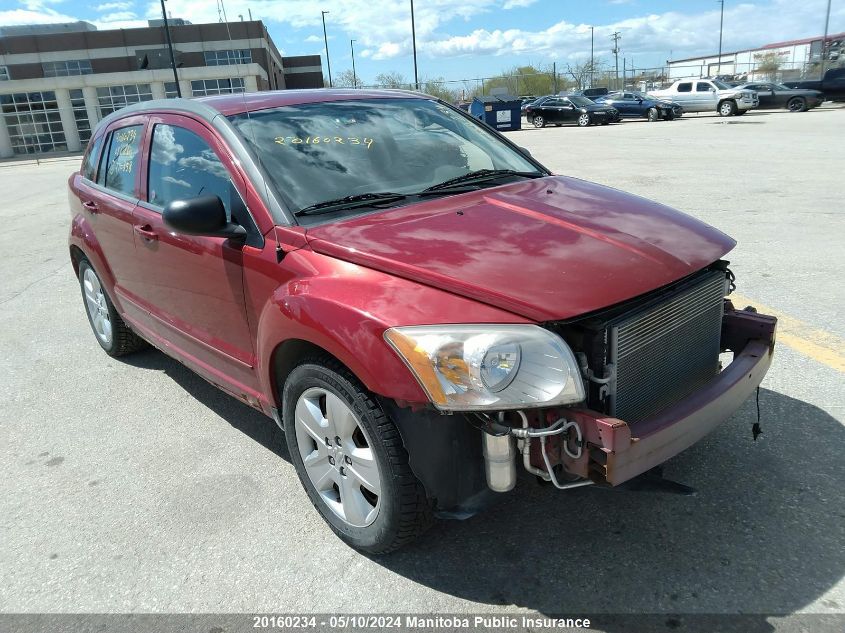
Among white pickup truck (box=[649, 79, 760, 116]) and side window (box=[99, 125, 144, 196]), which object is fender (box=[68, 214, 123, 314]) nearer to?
side window (box=[99, 125, 144, 196])

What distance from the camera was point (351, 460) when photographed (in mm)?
2576

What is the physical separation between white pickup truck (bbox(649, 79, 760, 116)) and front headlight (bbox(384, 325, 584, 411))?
32.6 m

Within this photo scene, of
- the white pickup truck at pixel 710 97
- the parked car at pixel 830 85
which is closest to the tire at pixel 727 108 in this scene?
the white pickup truck at pixel 710 97

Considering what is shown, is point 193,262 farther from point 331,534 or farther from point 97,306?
point 97,306

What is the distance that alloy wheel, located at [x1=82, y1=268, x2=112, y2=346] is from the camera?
16.2ft

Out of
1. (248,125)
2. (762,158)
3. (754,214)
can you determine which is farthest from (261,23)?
(248,125)

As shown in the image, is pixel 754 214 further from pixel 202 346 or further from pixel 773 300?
pixel 202 346

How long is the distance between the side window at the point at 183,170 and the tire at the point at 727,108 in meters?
31.8

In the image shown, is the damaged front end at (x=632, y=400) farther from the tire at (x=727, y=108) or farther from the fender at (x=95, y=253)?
the tire at (x=727, y=108)

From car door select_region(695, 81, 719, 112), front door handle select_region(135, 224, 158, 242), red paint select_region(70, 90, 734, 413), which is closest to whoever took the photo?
red paint select_region(70, 90, 734, 413)

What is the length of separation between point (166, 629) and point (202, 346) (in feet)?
4.89

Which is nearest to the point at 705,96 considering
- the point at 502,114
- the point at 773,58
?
the point at 502,114

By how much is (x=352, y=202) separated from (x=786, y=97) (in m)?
33.7

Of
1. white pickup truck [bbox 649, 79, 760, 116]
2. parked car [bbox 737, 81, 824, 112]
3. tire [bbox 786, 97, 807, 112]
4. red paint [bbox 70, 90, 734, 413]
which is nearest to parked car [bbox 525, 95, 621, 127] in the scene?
white pickup truck [bbox 649, 79, 760, 116]
